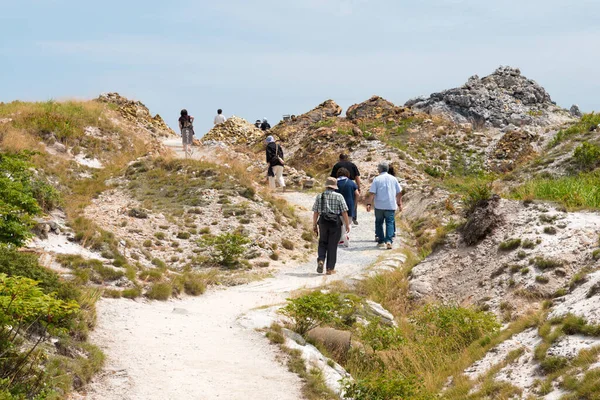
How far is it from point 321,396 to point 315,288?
14.4ft

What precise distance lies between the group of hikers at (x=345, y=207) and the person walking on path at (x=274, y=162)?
5.35 m

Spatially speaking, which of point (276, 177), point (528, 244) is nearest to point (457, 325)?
point (528, 244)

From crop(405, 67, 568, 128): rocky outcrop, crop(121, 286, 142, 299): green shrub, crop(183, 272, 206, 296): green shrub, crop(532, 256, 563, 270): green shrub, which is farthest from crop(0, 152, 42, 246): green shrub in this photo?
crop(405, 67, 568, 128): rocky outcrop

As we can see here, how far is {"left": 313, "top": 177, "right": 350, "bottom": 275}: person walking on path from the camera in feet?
38.9

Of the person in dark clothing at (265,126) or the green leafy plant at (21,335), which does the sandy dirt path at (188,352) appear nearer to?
the green leafy plant at (21,335)

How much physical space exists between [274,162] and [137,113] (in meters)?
19.9

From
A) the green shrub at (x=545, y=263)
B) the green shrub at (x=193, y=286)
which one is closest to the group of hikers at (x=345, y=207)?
the green shrub at (x=193, y=286)

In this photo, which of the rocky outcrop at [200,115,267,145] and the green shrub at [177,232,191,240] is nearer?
the green shrub at [177,232,191,240]

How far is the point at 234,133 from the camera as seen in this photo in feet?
137

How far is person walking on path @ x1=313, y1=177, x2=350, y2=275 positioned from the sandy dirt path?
6.12 ft

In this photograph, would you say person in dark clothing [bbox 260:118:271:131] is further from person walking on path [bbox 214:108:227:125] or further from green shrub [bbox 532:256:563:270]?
green shrub [bbox 532:256:563:270]

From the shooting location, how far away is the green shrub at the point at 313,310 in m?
8.44

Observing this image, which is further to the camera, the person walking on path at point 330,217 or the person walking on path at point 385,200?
the person walking on path at point 385,200

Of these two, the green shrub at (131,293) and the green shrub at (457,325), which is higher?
the green shrub at (131,293)
